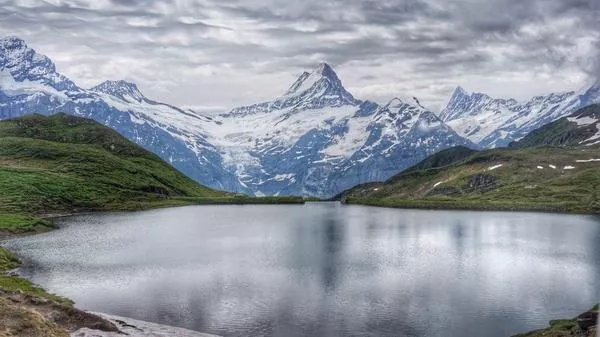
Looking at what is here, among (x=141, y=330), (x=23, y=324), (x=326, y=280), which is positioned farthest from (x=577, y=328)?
(x=326, y=280)

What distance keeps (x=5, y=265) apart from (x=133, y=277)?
25.2 m

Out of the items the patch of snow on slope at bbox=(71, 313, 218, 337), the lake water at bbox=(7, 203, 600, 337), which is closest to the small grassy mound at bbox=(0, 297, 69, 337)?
the patch of snow on slope at bbox=(71, 313, 218, 337)

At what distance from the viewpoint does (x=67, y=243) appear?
149500 millimetres

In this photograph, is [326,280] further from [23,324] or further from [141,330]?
[23,324]

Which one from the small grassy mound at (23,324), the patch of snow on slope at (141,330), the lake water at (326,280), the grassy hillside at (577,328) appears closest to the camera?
the small grassy mound at (23,324)

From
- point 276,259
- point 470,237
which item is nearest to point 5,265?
point 276,259

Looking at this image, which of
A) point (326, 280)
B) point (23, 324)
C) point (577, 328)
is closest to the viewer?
point (23, 324)

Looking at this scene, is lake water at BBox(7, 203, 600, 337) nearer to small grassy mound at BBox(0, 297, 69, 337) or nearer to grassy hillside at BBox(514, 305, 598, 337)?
grassy hillside at BBox(514, 305, 598, 337)

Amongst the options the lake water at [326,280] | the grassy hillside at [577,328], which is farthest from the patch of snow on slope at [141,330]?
the grassy hillside at [577,328]

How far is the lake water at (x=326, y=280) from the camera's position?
76.1 metres

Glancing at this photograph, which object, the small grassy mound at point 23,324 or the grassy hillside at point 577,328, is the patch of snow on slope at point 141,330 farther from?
the grassy hillside at point 577,328

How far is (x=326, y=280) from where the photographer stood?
103125 millimetres

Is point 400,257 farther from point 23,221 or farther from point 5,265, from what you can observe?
point 23,221

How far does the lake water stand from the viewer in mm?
76125
